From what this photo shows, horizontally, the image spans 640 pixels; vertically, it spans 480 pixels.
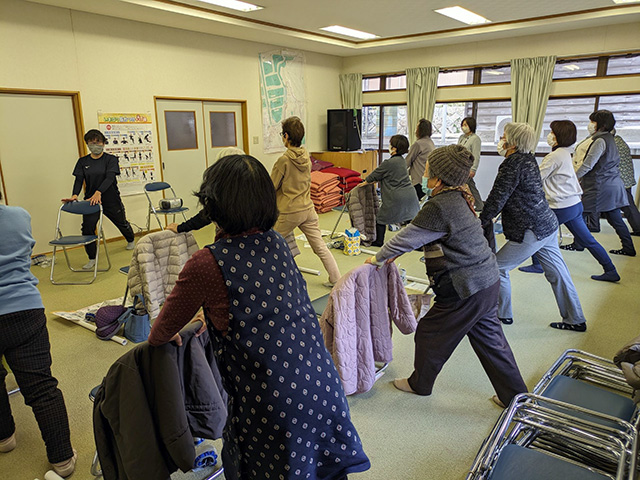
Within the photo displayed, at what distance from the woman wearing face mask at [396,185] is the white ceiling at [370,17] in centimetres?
179

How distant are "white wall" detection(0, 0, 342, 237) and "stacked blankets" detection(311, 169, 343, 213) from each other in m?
1.07

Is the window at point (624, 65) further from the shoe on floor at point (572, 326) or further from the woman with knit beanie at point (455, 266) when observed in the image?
the woman with knit beanie at point (455, 266)

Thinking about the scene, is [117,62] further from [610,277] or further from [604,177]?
[610,277]

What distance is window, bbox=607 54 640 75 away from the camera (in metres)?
6.43

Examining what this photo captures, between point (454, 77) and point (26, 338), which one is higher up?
point (454, 77)

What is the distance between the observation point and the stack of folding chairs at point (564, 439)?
1.45 meters

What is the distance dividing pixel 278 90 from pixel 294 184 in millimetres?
4774

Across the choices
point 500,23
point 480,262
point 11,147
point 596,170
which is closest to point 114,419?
point 480,262

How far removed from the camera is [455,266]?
209 cm

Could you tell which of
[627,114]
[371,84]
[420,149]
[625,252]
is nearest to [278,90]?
[371,84]

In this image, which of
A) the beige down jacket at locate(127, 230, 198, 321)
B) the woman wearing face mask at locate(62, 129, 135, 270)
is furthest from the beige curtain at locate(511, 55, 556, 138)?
the beige down jacket at locate(127, 230, 198, 321)

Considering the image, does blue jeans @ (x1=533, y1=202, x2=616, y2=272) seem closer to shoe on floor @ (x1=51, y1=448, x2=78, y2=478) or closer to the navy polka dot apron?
the navy polka dot apron

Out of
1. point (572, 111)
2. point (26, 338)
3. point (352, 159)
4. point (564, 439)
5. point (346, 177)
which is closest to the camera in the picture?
point (564, 439)

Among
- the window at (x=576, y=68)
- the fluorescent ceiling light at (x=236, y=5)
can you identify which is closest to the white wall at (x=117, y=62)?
the fluorescent ceiling light at (x=236, y=5)
